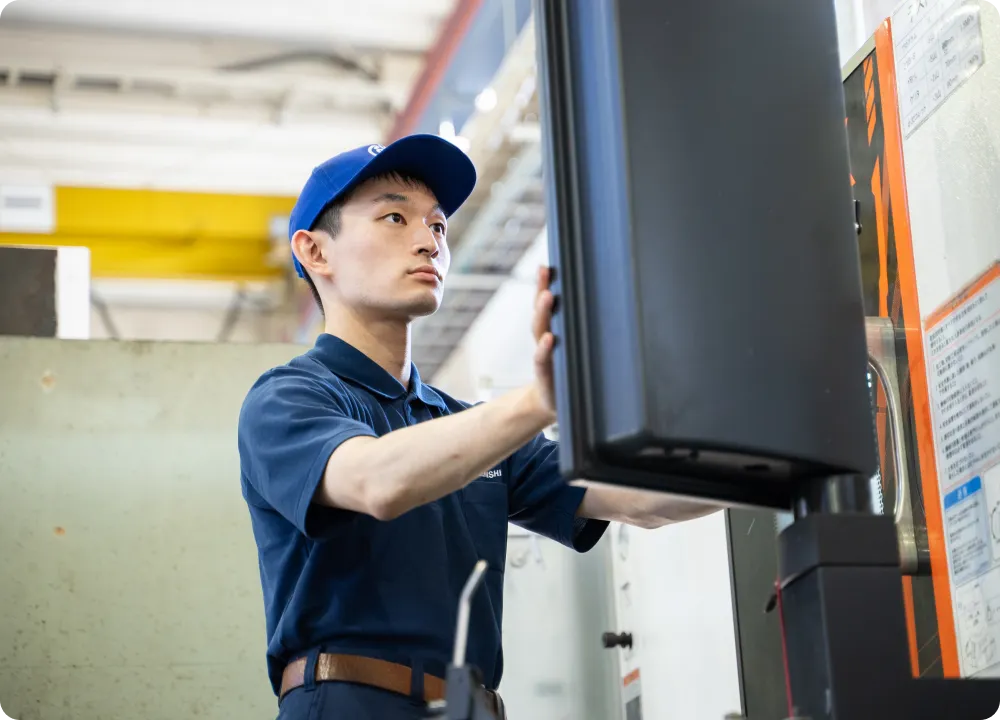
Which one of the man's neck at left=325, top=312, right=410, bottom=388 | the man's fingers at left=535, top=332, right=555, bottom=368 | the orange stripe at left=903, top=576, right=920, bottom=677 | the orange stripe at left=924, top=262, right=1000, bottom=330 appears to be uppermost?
the man's neck at left=325, top=312, right=410, bottom=388

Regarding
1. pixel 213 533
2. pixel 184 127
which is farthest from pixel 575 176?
pixel 184 127

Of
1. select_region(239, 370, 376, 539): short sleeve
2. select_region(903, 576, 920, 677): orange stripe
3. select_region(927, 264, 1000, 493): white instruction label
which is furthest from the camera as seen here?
select_region(903, 576, 920, 677): orange stripe

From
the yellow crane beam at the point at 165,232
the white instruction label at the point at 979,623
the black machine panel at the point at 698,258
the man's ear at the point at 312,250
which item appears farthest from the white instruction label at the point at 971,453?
the yellow crane beam at the point at 165,232

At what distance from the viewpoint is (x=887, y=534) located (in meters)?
1.03

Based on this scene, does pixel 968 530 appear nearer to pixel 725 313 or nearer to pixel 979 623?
pixel 979 623

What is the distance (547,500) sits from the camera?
1689 millimetres

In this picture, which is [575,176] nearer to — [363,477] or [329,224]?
[363,477]

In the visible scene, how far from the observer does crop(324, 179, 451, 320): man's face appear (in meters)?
1.67

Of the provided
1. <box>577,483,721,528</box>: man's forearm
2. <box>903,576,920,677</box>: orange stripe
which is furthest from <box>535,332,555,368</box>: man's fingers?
<box>903,576,920,677</box>: orange stripe

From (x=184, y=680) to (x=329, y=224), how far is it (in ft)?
3.96

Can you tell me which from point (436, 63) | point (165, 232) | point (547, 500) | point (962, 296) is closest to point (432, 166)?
point (547, 500)

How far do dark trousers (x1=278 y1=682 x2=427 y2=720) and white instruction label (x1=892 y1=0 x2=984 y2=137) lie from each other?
0.94 m

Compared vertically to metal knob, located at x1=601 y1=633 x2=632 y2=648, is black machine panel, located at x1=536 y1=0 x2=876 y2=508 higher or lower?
higher

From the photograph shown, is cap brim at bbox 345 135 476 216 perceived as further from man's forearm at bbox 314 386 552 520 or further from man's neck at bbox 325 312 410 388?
man's forearm at bbox 314 386 552 520
